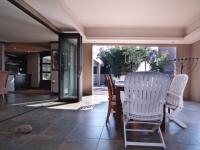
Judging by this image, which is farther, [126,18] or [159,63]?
[159,63]

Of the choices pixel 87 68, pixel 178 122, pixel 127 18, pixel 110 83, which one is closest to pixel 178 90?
pixel 178 122

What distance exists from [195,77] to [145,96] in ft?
20.5

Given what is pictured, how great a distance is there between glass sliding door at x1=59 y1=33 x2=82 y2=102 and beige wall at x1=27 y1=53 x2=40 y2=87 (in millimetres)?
6202

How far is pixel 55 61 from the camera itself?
9922 millimetres

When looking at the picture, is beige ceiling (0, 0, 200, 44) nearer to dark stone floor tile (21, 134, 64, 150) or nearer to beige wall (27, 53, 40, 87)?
dark stone floor tile (21, 134, 64, 150)

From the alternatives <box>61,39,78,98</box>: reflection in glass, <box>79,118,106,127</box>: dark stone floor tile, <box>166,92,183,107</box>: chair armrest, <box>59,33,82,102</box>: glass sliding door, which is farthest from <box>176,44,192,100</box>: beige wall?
<box>79,118,106,127</box>: dark stone floor tile

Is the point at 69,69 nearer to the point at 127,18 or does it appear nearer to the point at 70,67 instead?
the point at 70,67

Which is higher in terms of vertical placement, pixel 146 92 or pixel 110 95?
pixel 146 92

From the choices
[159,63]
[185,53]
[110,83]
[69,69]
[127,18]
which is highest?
[127,18]

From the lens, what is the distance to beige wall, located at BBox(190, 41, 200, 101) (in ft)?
27.4

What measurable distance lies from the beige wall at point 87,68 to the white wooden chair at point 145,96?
6.45m

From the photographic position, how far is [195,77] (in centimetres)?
868

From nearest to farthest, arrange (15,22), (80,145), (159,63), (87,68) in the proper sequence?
(80,145)
(15,22)
(87,68)
(159,63)

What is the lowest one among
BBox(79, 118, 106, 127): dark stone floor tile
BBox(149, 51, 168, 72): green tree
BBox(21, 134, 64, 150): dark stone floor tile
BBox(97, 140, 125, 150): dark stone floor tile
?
BBox(97, 140, 125, 150): dark stone floor tile
